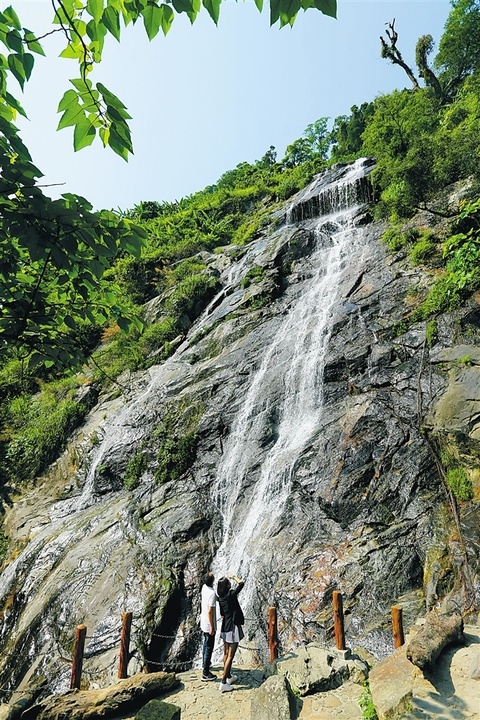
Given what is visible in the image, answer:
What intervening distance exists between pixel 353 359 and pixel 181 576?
8265 mm

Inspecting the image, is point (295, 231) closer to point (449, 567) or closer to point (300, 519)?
point (300, 519)

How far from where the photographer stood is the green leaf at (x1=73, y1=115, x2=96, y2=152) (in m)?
1.91

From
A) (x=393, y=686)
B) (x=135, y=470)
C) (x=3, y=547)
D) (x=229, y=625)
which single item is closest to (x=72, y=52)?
(x=393, y=686)

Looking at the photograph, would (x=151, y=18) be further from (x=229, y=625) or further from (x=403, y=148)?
(x=403, y=148)

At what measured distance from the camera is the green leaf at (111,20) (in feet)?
6.07

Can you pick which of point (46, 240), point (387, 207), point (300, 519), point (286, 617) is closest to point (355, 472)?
point (300, 519)

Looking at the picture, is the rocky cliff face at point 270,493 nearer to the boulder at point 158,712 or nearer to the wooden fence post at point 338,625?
the wooden fence post at point 338,625

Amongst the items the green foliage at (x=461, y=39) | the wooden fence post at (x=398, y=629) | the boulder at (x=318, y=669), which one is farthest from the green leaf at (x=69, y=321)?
the green foliage at (x=461, y=39)

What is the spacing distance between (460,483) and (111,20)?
10386mm

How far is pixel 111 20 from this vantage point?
186 cm

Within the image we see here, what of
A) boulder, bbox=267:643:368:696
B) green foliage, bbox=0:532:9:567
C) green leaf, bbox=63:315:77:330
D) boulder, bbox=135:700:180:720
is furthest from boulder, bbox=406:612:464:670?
green foliage, bbox=0:532:9:567

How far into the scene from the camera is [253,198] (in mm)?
42719

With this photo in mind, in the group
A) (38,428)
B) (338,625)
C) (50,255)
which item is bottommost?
(338,625)

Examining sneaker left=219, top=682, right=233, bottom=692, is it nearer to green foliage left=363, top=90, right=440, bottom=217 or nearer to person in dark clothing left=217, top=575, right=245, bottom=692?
person in dark clothing left=217, top=575, right=245, bottom=692
